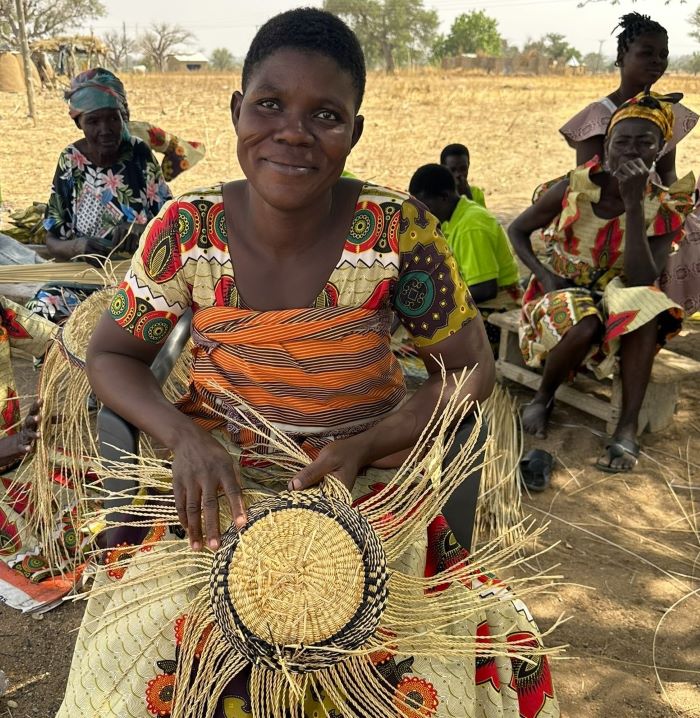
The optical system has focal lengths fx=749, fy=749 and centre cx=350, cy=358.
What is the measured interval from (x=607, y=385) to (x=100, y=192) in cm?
282

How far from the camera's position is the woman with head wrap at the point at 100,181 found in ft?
12.0

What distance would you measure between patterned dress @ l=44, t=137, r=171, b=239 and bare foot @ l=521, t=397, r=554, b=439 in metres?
2.15

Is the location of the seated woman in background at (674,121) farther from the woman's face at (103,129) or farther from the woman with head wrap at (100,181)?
the woman's face at (103,129)

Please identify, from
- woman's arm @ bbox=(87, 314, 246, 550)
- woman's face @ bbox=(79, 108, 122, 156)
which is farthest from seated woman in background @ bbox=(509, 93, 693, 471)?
woman's arm @ bbox=(87, 314, 246, 550)

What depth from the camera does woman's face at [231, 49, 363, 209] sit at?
1.40 meters

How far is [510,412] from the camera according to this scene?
349cm

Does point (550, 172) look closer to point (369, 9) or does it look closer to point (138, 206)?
point (138, 206)

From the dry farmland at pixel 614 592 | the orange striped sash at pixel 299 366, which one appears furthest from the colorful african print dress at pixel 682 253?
the orange striped sash at pixel 299 366

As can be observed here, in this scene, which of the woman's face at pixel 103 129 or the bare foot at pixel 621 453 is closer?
the bare foot at pixel 621 453

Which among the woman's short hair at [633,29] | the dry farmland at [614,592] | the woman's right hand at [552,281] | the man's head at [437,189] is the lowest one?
the dry farmland at [614,592]

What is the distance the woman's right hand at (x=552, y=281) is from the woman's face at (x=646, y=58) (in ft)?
3.92

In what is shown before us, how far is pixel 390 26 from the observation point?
42.0 m

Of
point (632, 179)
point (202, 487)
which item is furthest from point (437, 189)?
point (202, 487)

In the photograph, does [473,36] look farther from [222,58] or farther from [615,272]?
[615,272]
